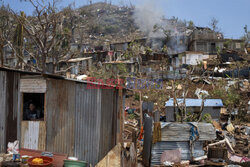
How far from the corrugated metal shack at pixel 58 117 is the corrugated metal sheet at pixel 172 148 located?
225 cm

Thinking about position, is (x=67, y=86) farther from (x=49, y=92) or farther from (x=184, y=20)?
(x=184, y=20)

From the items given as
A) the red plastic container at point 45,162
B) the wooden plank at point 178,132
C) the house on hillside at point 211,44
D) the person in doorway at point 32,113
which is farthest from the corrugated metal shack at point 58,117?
the house on hillside at point 211,44

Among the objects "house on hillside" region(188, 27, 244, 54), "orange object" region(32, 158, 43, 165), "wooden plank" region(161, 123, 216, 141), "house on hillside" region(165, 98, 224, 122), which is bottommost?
"orange object" region(32, 158, 43, 165)

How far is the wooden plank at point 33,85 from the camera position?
7.35 metres

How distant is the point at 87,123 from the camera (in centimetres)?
806

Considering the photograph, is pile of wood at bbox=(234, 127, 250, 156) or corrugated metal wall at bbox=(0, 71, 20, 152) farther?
pile of wood at bbox=(234, 127, 250, 156)

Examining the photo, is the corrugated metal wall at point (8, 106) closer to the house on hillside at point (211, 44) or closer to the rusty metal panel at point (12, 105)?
the rusty metal panel at point (12, 105)

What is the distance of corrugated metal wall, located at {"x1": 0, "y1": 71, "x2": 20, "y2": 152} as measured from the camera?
284 inches

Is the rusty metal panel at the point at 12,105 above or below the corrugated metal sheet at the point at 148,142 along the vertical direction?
above

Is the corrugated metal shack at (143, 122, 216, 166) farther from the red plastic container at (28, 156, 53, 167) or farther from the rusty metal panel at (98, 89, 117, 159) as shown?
the red plastic container at (28, 156, 53, 167)

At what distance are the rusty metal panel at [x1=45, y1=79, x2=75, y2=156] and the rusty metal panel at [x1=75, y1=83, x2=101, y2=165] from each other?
19 cm

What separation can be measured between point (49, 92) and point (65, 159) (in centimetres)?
203

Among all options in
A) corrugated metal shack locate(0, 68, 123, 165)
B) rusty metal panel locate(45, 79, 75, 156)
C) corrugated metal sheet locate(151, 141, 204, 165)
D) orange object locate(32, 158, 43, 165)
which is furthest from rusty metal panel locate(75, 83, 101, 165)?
corrugated metal sheet locate(151, 141, 204, 165)

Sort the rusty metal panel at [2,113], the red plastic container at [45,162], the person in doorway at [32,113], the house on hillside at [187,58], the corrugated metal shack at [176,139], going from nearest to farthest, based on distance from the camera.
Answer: the red plastic container at [45,162] → the rusty metal panel at [2,113] → the person in doorway at [32,113] → the corrugated metal shack at [176,139] → the house on hillside at [187,58]
